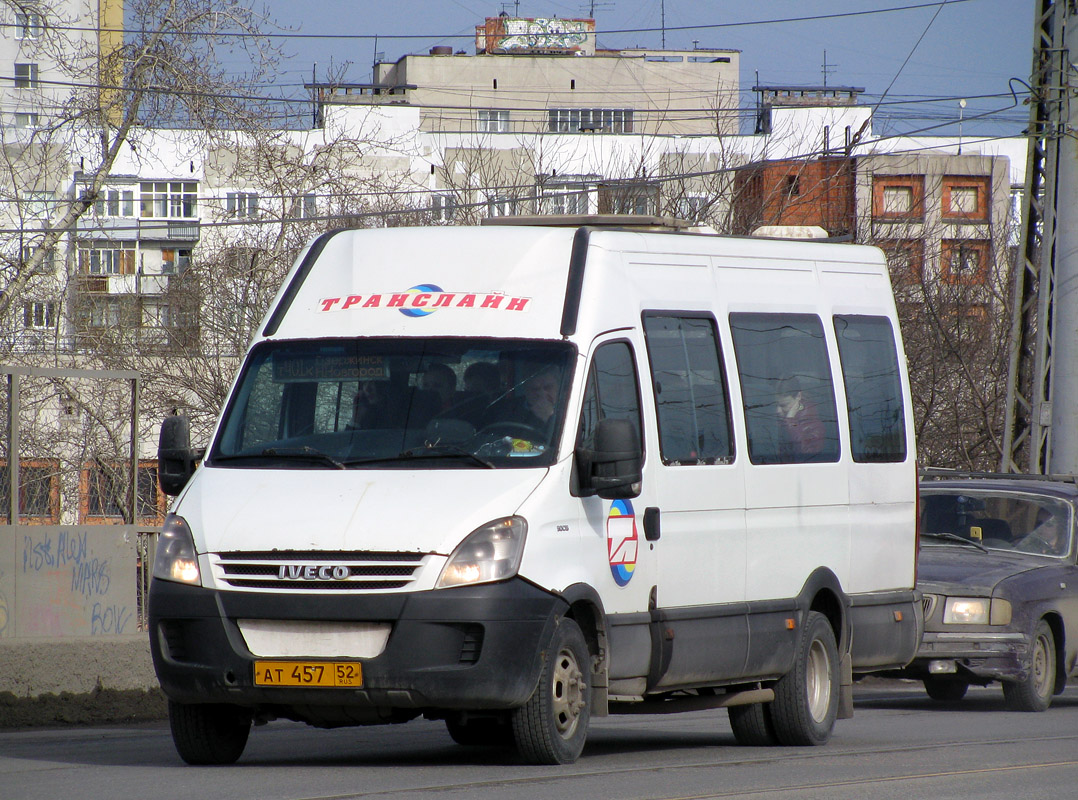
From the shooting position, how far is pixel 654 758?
9266 millimetres

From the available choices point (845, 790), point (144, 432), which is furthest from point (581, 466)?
point (144, 432)

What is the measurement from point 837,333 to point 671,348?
1857mm

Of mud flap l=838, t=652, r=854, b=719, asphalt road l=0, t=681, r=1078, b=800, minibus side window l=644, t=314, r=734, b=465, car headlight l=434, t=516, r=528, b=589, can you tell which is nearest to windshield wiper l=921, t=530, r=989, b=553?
asphalt road l=0, t=681, r=1078, b=800

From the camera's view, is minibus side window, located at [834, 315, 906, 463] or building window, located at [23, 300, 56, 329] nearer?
minibus side window, located at [834, 315, 906, 463]

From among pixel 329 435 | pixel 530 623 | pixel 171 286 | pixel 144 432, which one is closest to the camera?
pixel 530 623

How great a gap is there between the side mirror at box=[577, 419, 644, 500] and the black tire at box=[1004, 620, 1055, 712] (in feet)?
20.5

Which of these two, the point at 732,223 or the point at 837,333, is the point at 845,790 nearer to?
the point at 837,333

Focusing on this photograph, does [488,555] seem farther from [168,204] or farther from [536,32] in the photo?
[536,32]

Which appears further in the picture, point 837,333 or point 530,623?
point 837,333

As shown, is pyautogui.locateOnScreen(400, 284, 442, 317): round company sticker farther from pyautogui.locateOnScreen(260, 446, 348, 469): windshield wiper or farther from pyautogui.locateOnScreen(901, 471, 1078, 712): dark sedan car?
pyautogui.locateOnScreen(901, 471, 1078, 712): dark sedan car

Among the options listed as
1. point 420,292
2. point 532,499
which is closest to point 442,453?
point 532,499

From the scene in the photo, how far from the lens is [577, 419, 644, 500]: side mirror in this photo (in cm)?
810

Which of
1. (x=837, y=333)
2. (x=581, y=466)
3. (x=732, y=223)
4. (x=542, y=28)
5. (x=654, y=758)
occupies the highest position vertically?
(x=542, y=28)

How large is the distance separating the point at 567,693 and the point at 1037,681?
21.6 feet
